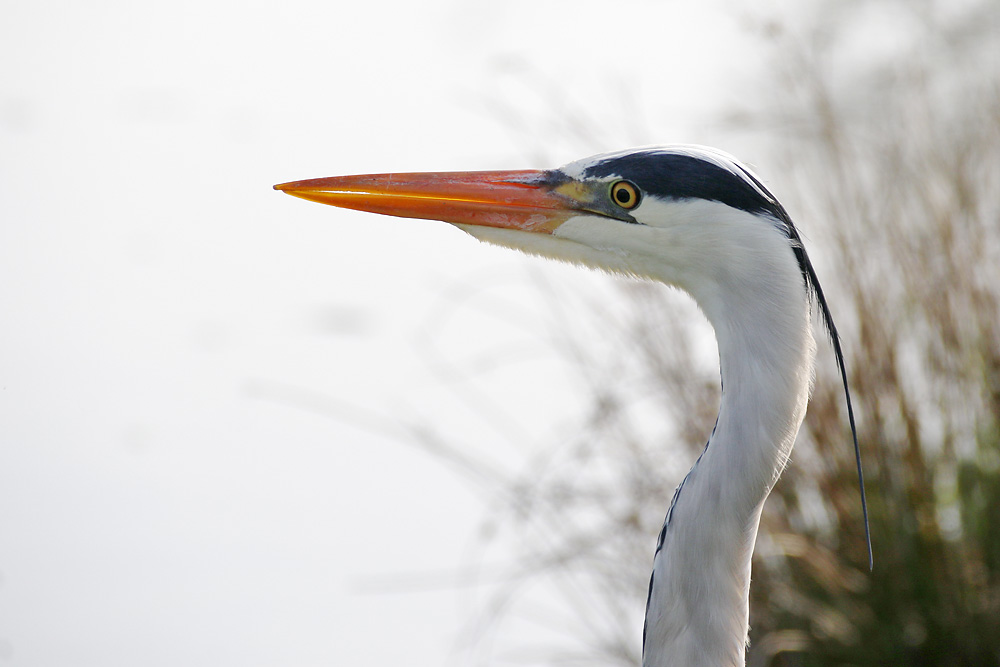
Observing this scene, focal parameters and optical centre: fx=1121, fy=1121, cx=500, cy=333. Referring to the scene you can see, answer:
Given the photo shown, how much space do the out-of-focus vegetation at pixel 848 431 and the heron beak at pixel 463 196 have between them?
1058 mm

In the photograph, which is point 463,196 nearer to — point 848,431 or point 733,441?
point 733,441

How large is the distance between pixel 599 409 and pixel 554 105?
0.78 m

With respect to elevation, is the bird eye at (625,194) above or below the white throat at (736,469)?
above

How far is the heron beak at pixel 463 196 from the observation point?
5.68 ft

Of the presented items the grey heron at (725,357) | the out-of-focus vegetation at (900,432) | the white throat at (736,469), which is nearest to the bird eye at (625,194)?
the grey heron at (725,357)

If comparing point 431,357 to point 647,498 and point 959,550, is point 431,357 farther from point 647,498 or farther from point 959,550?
point 959,550

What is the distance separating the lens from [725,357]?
154 cm

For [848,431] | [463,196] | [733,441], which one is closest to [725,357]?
[733,441]

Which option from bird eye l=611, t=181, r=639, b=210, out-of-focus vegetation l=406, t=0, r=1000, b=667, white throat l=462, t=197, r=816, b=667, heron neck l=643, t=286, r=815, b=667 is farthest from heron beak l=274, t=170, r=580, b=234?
out-of-focus vegetation l=406, t=0, r=1000, b=667

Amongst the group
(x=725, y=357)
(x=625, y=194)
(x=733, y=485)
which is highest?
(x=625, y=194)

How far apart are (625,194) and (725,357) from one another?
293 mm

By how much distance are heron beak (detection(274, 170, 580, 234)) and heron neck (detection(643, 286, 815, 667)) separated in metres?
0.35

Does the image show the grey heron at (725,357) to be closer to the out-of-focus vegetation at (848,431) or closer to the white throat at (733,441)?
the white throat at (733,441)

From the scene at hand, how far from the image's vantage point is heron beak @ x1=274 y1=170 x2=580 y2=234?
5.68 ft
